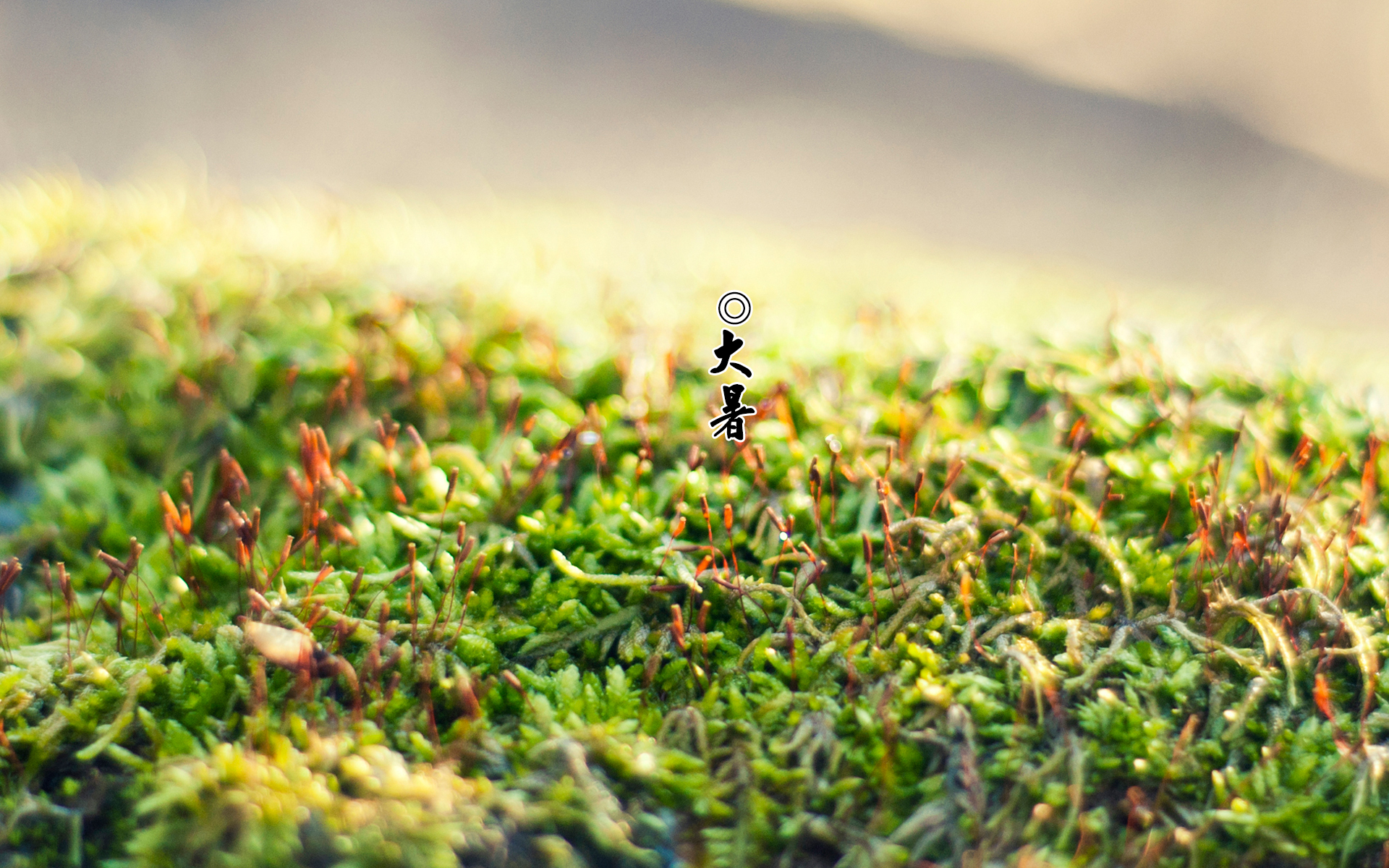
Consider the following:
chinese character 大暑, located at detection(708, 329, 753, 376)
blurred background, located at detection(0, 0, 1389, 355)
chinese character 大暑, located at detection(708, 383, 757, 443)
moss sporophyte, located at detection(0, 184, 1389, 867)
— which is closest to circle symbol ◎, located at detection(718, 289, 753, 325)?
chinese character 大暑, located at detection(708, 329, 753, 376)

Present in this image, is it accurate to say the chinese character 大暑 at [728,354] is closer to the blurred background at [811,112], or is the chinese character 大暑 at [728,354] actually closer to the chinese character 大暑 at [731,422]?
the chinese character 大暑 at [731,422]

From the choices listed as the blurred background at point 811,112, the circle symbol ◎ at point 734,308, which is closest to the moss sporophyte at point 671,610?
the circle symbol ◎ at point 734,308

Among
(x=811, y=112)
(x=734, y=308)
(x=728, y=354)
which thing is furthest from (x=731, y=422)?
(x=811, y=112)

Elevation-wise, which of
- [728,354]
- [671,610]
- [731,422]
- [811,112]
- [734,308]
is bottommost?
[671,610]

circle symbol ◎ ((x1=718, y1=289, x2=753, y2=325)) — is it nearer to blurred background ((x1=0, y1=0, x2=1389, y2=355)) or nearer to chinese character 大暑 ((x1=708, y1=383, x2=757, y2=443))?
chinese character 大暑 ((x1=708, y1=383, x2=757, y2=443))

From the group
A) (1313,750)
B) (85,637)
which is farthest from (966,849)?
(85,637)

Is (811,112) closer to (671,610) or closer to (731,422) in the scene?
(731,422)

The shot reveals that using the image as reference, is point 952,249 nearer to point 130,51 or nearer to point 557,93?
point 557,93
